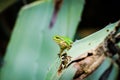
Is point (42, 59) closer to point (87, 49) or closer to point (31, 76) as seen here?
point (31, 76)

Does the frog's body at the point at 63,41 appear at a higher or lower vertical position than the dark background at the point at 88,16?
higher

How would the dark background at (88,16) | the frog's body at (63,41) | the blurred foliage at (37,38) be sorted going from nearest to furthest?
the frog's body at (63,41)
the blurred foliage at (37,38)
the dark background at (88,16)

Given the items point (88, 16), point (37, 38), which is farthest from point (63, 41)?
point (88, 16)

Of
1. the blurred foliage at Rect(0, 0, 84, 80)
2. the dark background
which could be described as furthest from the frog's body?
the dark background

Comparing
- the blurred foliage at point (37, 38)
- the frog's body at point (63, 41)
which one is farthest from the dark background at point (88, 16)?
the frog's body at point (63, 41)

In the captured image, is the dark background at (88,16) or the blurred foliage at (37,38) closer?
the blurred foliage at (37,38)

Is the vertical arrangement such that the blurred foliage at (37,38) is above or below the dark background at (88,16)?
above

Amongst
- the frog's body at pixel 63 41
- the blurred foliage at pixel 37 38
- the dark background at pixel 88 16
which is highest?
the frog's body at pixel 63 41

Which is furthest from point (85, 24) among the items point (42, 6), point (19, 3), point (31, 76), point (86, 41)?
point (86, 41)

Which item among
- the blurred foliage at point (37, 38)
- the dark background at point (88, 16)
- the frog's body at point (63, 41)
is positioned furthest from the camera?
the dark background at point (88, 16)

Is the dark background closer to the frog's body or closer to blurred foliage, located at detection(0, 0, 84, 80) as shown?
blurred foliage, located at detection(0, 0, 84, 80)

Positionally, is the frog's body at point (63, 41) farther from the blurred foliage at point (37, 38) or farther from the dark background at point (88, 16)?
the dark background at point (88, 16)

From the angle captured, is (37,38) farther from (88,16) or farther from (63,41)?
(88,16)
